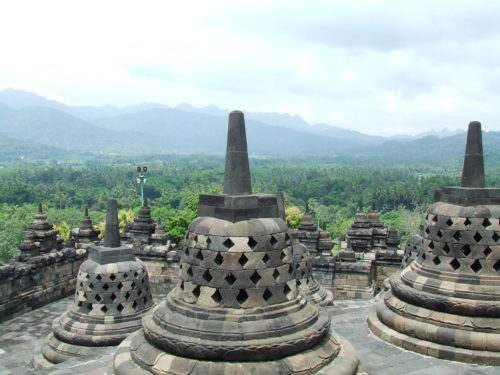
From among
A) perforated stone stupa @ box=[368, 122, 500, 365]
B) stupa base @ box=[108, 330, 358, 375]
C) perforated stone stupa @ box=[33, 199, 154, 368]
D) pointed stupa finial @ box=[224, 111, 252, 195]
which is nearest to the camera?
stupa base @ box=[108, 330, 358, 375]

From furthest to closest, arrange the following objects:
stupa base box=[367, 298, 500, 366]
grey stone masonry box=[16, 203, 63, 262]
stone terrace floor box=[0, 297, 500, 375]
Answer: grey stone masonry box=[16, 203, 63, 262], stupa base box=[367, 298, 500, 366], stone terrace floor box=[0, 297, 500, 375]

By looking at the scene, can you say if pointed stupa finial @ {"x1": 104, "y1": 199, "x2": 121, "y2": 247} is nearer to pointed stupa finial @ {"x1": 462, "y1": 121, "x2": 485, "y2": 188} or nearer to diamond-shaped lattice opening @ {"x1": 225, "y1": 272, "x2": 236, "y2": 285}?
diamond-shaped lattice opening @ {"x1": 225, "y1": 272, "x2": 236, "y2": 285}

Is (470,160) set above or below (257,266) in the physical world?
above

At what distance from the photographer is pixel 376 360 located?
6812mm

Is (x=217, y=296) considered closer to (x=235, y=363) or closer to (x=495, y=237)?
(x=235, y=363)

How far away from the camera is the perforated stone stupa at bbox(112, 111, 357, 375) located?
16.6 feet

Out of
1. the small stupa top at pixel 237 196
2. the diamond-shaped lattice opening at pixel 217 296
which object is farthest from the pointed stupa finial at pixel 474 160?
the diamond-shaped lattice opening at pixel 217 296


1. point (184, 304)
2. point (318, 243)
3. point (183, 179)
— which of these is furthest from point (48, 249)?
point (183, 179)

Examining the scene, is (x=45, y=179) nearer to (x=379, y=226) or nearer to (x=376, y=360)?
(x=379, y=226)

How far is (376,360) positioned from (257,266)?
2807 mm

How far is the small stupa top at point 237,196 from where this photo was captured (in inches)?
219

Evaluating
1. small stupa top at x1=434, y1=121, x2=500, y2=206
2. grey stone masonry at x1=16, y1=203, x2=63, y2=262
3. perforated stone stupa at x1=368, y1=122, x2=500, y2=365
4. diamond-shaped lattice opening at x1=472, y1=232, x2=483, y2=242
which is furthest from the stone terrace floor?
grey stone masonry at x1=16, y1=203, x2=63, y2=262

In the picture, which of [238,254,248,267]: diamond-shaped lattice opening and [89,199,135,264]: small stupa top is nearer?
[238,254,248,267]: diamond-shaped lattice opening

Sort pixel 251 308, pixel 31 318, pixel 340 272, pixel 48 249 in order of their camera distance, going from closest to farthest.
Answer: pixel 251 308 → pixel 31 318 → pixel 340 272 → pixel 48 249
